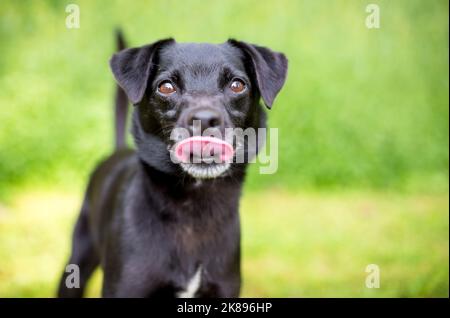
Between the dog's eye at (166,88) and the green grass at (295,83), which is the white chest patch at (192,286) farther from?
the green grass at (295,83)

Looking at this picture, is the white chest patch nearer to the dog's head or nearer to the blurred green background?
the dog's head

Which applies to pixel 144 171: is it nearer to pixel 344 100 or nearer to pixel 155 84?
pixel 155 84

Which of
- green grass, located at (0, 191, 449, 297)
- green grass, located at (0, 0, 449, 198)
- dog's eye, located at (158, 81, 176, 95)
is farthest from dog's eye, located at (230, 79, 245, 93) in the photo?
green grass, located at (0, 0, 449, 198)

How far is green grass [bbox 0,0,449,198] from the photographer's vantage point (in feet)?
24.1

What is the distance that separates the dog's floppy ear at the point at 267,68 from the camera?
3.36 metres

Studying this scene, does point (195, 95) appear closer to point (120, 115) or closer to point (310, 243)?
point (120, 115)

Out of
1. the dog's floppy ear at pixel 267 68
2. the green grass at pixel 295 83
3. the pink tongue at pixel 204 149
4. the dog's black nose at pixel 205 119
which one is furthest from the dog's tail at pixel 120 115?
the green grass at pixel 295 83

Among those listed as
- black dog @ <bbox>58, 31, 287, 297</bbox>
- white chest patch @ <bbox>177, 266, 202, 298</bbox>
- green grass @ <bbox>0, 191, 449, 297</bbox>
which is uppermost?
black dog @ <bbox>58, 31, 287, 297</bbox>

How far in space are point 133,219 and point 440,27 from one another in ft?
19.6

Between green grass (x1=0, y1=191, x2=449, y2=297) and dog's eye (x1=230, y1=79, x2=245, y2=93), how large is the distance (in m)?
2.14

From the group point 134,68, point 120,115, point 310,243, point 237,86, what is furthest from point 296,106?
point 134,68

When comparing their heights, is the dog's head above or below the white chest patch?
above

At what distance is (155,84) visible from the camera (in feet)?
10.8

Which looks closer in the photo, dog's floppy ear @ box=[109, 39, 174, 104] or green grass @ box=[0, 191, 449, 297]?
dog's floppy ear @ box=[109, 39, 174, 104]
